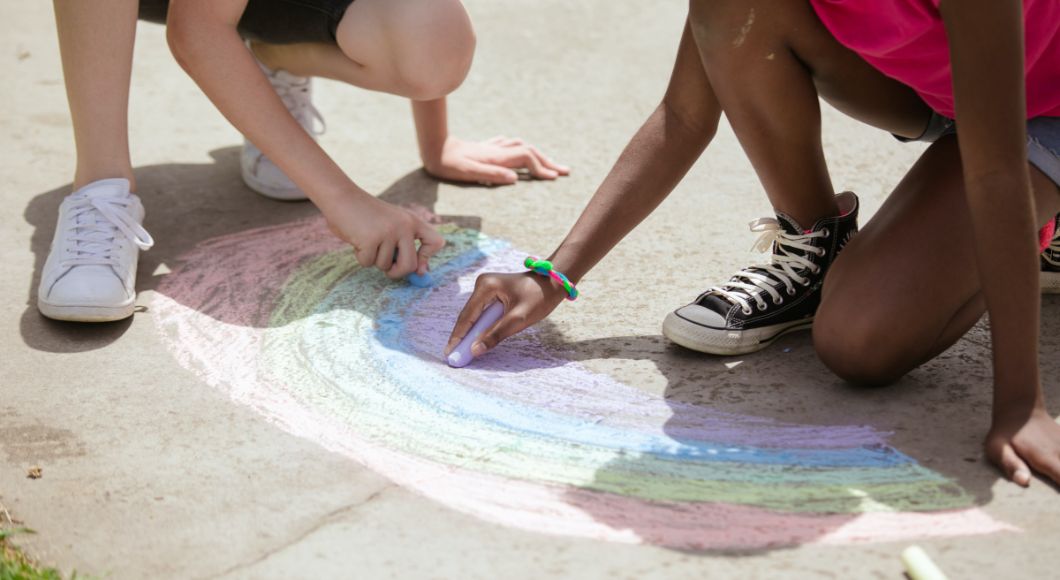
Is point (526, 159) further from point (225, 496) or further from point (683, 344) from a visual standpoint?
point (225, 496)

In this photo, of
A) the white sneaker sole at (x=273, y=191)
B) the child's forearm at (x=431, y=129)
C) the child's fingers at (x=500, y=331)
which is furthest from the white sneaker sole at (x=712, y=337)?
the white sneaker sole at (x=273, y=191)

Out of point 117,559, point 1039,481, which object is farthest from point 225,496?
point 1039,481

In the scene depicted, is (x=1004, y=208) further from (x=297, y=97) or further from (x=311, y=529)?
(x=297, y=97)

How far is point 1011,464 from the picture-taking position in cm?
150

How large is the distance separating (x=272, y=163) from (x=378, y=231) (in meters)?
0.58

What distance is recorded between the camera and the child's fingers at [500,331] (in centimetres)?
188

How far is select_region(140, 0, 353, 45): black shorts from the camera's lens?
2.35 m

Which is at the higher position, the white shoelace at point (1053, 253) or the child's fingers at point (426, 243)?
the white shoelace at point (1053, 253)

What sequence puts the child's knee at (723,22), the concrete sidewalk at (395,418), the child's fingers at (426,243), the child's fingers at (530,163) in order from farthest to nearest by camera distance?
the child's fingers at (530,163) < the child's fingers at (426,243) < the child's knee at (723,22) < the concrete sidewalk at (395,418)

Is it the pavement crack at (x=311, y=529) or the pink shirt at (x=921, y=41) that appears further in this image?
the pink shirt at (x=921, y=41)

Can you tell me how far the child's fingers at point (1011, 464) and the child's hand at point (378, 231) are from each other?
→ 43.3 inches

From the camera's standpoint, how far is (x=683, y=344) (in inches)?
74.9

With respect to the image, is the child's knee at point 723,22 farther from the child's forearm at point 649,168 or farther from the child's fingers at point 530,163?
the child's fingers at point 530,163

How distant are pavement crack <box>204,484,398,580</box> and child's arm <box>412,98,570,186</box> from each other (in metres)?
1.26
